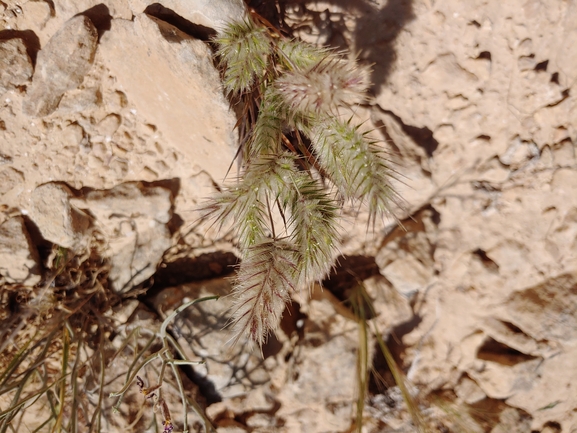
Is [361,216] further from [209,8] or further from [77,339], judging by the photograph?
[77,339]

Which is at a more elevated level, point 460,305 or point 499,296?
point 499,296

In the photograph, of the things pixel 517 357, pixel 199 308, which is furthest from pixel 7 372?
pixel 517 357

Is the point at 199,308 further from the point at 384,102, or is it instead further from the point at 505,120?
the point at 505,120

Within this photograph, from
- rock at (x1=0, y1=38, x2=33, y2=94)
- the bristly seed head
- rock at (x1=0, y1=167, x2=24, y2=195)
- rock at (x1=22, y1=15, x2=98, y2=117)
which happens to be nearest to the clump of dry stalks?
rock at (x1=0, y1=167, x2=24, y2=195)

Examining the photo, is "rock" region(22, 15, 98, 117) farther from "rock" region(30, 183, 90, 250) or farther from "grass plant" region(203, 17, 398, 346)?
"grass plant" region(203, 17, 398, 346)

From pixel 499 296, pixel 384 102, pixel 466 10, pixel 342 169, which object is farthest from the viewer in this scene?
pixel 499 296
